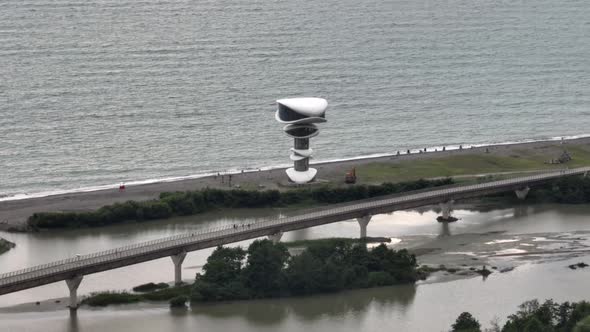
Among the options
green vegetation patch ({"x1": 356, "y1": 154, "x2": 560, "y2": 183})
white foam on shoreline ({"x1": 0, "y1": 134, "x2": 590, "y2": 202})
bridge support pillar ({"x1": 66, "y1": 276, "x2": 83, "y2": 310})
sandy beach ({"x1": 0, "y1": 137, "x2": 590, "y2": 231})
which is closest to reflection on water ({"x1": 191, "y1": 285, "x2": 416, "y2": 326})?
bridge support pillar ({"x1": 66, "y1": 276, "x2": 83, "y2": 310})

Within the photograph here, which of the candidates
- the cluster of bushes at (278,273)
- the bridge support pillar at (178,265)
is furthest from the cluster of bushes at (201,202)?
the cluster of bushes at (278,273)

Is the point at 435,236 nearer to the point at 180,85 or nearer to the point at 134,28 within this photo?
the point at 180,85

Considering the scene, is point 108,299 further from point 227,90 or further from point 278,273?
point 227,90

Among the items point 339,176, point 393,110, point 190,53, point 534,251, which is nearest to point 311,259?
point 534,251

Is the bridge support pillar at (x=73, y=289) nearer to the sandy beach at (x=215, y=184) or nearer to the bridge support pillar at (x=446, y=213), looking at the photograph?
the sandy beach at (x=215, y=184)

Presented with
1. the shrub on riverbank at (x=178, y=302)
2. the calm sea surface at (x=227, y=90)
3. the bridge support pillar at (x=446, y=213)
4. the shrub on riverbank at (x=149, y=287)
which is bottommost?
the shrub on riverbank at (x=178, y=302)

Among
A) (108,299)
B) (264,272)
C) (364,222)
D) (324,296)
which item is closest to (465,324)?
(324,296)
